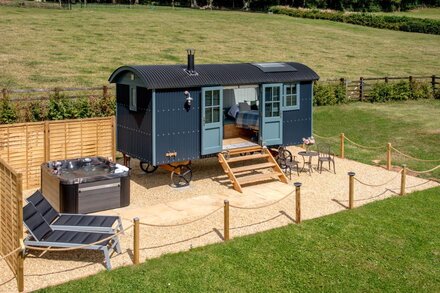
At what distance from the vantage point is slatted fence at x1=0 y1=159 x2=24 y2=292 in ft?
31.6

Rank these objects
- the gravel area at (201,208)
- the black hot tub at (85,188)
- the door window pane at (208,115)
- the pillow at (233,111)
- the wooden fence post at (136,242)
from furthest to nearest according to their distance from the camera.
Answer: the pillow at (233,111) < the door window pane at (208,115) < the black hot tub at (85,188) < the gravel area at (201,208) < the wooden fence post at (136,242)

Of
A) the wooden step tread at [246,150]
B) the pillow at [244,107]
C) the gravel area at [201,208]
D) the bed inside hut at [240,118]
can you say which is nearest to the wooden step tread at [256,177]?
the gravel area at [201,208]

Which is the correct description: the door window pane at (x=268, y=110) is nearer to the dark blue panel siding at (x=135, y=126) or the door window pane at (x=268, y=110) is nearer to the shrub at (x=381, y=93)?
the dark blue panel siding at (x=135, y=126)

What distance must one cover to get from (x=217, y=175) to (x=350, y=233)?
6474 millimetres

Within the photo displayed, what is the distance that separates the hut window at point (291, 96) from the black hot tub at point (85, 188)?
6.59 m

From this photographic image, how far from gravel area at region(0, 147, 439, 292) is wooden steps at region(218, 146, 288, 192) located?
0.28 m

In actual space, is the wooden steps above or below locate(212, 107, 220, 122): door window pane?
below

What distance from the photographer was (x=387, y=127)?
87.7ft

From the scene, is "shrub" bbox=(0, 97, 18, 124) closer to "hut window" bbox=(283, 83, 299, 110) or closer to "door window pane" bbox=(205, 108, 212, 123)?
"door window pane" bbox=(205, 108, 212, 123)

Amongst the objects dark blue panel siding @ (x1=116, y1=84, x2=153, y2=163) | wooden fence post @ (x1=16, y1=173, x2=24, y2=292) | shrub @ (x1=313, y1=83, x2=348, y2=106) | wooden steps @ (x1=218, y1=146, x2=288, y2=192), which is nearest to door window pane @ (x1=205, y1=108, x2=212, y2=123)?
wooden steps @ (x1=218, y1=146, x2=288, y2=192)

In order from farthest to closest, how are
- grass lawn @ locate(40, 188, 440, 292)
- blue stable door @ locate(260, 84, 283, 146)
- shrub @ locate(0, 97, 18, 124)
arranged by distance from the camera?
shrub @ locate(0, 97, 18, 124), blue stable door @ locate(260, 84, 283, 146), grass lawn @ locate(40, 188, 440, 292)

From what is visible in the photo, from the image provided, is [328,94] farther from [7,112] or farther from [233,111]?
[7,112]

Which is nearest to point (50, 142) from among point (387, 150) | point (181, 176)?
point (181, 176)

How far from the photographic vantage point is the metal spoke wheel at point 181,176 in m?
16.8
